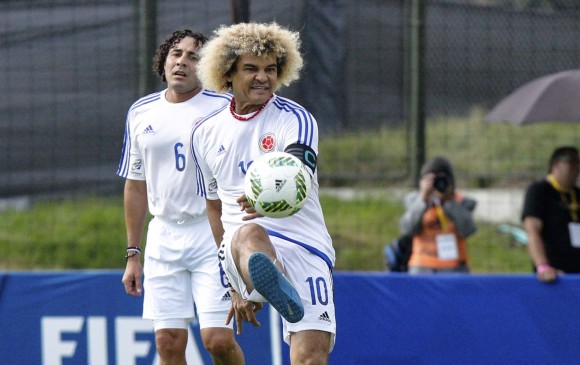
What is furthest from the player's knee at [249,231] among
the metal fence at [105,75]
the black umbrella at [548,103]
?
the metal fence at [105,75]

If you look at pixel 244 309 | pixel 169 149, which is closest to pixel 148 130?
pixel 169 149

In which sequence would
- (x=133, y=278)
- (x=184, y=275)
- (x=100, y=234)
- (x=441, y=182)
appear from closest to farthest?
1. (x=184, y=275)
2. (x=133, y=278)
3. (x=441, y=182)
4. (x=100, y=234)

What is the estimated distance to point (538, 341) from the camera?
25.9 feet

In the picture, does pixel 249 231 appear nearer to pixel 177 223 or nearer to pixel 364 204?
pixel 177 223

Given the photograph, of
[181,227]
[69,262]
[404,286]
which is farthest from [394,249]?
[69,262]

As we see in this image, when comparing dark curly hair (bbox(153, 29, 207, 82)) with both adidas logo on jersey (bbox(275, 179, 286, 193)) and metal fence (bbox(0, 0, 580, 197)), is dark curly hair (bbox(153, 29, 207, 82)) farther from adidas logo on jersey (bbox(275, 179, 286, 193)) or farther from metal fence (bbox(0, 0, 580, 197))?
metal fence (bbox(0, 0, 580, 197))

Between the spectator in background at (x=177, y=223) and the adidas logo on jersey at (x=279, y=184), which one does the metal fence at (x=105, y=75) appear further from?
the adidas logo on jersey at (x=279, y=184)

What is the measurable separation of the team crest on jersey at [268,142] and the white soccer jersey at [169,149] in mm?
1183

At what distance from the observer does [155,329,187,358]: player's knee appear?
716 centimetres

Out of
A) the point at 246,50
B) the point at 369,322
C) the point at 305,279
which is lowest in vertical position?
the point at 369,322

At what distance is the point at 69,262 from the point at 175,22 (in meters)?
2.50

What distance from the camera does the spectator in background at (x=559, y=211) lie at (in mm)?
8594

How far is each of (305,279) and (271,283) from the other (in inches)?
19.4

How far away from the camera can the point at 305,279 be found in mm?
6059
